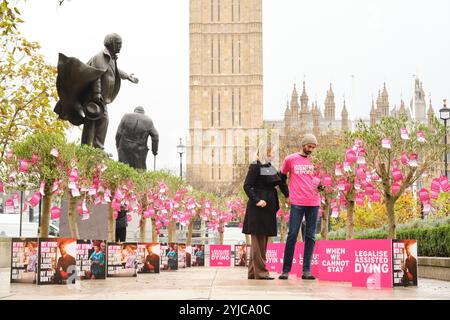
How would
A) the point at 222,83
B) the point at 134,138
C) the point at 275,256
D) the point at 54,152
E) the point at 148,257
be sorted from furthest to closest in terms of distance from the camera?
1. the point at 222,83
2. the point at 134,138
3. the point at 275,256
4. the point at 148,257
5. the point at 54,152

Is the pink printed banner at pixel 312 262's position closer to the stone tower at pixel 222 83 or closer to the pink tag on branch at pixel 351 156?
the pink tag on branch at pixel 351 156

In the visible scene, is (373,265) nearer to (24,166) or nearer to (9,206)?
(24,166)

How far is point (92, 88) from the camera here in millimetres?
12383

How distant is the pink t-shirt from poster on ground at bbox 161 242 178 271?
16.8ft

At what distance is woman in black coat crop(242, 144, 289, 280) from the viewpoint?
31.5ft

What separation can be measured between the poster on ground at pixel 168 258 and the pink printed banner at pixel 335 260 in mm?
4307

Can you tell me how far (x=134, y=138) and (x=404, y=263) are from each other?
373 inches

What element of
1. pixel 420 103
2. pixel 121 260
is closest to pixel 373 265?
pixel 121 260

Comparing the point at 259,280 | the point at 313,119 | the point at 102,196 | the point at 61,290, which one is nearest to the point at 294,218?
the point at 259,280

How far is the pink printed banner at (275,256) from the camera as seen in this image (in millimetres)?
14164

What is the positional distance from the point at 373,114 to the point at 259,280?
318 ft

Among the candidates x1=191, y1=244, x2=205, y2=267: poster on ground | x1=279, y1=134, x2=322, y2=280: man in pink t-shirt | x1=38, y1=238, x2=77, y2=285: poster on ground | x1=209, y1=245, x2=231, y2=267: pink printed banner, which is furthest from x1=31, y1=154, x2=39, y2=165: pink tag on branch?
x1=209, y1=245, x2=231, y2=267: pink printed banner
